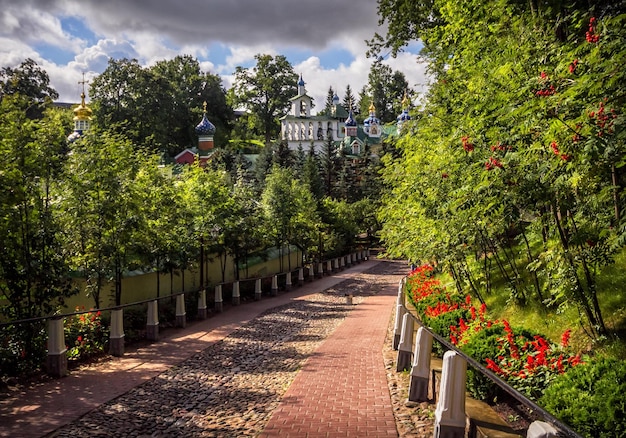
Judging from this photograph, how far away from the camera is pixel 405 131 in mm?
15461

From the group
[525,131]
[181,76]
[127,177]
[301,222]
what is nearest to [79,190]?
[127,177]

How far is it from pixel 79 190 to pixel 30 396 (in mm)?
6581

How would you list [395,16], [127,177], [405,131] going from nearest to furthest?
[127,177] → [405,131] → [395,16]

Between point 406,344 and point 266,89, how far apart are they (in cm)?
9088

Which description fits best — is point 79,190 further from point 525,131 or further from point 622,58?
point 622,58

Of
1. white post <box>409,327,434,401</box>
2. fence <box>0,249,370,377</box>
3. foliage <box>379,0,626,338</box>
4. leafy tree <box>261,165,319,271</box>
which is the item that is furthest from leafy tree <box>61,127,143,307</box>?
leafy tree <box>261,165,319,271</box>

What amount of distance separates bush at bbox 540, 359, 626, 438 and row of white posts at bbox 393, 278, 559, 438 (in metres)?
0.71

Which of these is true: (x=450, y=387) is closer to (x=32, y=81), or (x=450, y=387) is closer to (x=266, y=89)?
(x=32, y=81)

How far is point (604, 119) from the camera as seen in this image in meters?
4.54

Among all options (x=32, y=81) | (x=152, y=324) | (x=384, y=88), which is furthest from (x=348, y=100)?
(x=152, y=324)

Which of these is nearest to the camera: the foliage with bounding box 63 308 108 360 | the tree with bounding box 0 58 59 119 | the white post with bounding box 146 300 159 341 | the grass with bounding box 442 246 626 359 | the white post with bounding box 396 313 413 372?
the grass with bounding box 442 246 626 359

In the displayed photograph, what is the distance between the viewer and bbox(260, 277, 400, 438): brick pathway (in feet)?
18.7

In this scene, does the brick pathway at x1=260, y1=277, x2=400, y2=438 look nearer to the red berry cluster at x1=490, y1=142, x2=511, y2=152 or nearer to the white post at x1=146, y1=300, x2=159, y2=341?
the red berry cluster at x1=490, y1=142, x2=511, y2=152

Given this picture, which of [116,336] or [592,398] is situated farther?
[116,336]
